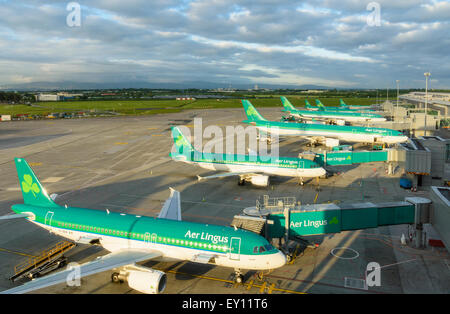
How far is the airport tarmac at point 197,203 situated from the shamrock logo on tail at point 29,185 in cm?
566

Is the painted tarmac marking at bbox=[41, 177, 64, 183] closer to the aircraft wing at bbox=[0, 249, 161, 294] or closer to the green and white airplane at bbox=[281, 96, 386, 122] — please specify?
the aircraft wing at bbox=[0, 249, 161, 294]

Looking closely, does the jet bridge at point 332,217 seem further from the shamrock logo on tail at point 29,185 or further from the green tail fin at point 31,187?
the shamrock logo on tail at point 29,185

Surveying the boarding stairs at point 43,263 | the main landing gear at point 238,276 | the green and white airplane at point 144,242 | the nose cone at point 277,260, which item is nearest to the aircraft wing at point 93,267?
the green and white airplane at point 144,242

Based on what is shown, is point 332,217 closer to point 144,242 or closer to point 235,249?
point 235,249

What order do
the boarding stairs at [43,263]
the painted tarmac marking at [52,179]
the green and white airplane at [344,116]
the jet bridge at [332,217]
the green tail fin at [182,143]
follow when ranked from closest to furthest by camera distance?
the boarding stairs at [43,263]
the jet bridge at [332,217]
the green tail fin at [182,143]
the painted tarmac marking at [52,179]
the green and white airplane at [344,116]

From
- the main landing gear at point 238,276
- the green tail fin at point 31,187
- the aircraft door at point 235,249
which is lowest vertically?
the main landing gear at point 238,276

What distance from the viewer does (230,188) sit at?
162 ft

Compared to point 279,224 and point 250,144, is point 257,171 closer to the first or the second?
point 279,224

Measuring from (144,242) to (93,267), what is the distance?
404 cm

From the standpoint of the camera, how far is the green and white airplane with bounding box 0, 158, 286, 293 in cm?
2225

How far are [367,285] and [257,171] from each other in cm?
2793

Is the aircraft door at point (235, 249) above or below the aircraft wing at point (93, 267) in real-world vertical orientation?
above

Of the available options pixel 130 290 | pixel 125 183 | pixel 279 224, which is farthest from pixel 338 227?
pixel 125 183

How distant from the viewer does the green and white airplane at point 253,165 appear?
49.4 metres
